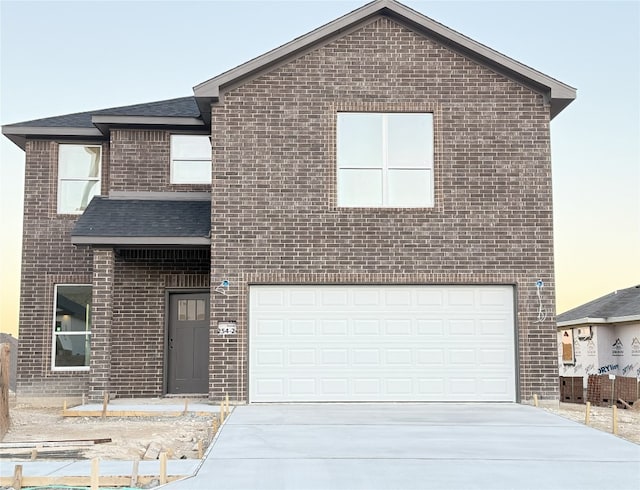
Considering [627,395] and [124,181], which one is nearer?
[124,181]

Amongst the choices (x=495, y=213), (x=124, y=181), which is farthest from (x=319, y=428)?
(x=124, y=181)

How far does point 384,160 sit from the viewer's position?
691 inches

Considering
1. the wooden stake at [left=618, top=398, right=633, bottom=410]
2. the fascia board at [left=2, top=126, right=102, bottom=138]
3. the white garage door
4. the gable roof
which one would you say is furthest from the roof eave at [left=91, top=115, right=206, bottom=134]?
the wooden stake at [left=618, top=398, right=633, bottom=410]

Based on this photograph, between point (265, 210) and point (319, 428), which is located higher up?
point (265, 210)

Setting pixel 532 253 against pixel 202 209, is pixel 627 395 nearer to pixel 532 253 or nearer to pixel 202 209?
pixel 532 253

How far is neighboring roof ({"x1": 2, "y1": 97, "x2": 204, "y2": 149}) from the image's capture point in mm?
18844

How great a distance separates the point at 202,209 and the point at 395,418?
679cm

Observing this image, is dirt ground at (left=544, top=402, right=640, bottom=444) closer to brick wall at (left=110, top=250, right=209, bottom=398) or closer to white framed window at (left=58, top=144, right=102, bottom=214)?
brick wall at (left=110, top=250, right=209, bottom=398)

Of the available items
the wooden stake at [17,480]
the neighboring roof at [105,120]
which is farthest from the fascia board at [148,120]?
the wooden stake at [17,480]

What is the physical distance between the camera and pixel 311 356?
17188 millimetres

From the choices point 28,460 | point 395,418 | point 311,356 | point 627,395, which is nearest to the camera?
point 28,460

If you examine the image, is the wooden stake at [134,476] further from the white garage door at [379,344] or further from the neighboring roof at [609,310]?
the neighboring roof at [609,310]

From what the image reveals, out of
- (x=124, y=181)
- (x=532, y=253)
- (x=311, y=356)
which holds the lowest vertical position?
(x=311, y=356)

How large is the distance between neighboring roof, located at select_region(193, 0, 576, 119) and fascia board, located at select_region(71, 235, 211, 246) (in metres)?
2.90
